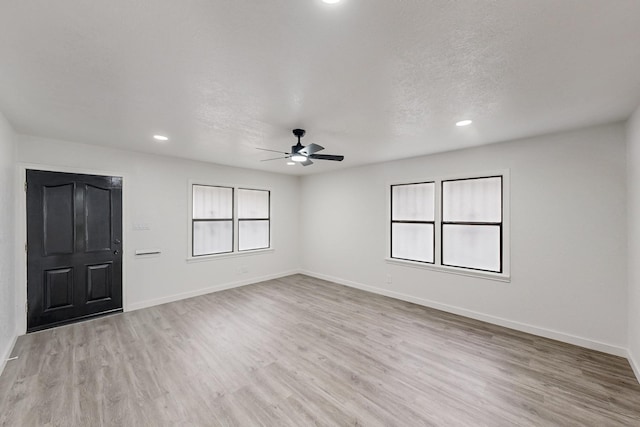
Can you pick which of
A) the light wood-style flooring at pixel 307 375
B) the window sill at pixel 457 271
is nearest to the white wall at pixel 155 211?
the light wood-style flooring at pixel 307 375

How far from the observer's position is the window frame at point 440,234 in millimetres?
3705

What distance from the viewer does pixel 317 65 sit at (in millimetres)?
1841

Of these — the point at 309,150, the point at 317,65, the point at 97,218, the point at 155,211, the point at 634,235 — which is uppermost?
the point at 317,65

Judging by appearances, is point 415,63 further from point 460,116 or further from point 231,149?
point 231,149

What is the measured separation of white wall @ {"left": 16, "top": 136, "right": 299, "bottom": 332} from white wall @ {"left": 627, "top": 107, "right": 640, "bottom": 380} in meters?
5.91

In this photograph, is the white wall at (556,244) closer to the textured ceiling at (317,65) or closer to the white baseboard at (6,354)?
the textured ceiling at (317,65)

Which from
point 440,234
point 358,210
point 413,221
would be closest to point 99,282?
point 358,210

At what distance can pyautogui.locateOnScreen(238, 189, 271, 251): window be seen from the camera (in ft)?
19.6

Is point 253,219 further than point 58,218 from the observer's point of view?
Yes

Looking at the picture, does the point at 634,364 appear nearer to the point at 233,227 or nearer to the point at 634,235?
the point at 634,235

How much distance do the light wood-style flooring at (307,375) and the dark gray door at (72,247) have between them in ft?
1.07

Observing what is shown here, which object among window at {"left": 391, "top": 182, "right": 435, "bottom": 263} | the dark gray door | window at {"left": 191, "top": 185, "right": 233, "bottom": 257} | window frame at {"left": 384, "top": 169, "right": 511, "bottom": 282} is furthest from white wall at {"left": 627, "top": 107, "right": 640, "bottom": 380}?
the dark gray door

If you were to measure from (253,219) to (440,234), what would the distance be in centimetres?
409

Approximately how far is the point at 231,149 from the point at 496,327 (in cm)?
484
